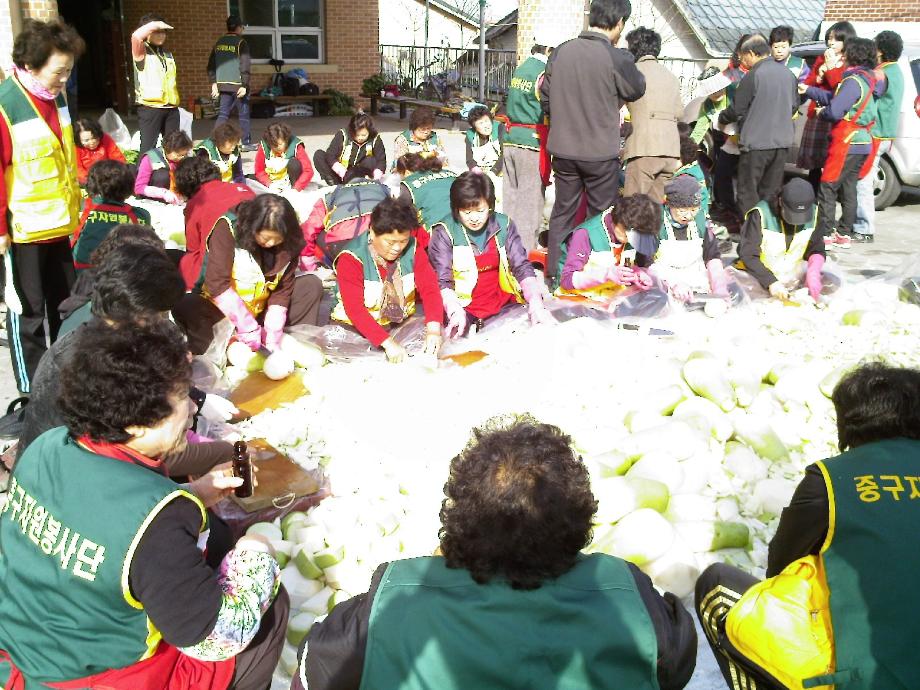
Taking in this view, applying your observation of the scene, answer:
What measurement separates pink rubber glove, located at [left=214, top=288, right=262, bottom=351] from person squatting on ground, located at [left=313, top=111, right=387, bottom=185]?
13.0 feet

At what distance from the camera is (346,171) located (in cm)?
831

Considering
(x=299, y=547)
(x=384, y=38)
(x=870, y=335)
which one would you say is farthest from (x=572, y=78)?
(x=384, y=38)

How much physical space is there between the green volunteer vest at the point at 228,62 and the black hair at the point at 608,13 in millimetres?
7172

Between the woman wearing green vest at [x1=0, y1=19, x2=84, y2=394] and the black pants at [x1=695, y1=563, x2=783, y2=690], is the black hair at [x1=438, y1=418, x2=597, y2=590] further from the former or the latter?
the woman wearing green vest at [x1=0, y1=19, x2=84, y2=394]

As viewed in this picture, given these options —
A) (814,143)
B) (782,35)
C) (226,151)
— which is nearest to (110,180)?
(226,151)

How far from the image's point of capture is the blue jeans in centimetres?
1166

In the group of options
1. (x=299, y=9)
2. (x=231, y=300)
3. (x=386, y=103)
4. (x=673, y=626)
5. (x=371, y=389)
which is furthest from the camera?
(x=386, y=103)

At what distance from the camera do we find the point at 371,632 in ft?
5.43

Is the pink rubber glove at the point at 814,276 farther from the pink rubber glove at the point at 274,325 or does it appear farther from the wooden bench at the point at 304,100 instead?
the wooden bench at the point at 304,100

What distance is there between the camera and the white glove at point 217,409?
3.71 m

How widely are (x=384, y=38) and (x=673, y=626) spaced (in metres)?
35.0

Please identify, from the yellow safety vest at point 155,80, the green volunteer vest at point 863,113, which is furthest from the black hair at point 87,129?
the green volunteer vest at point 863,113

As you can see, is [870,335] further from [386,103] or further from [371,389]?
[386,103]

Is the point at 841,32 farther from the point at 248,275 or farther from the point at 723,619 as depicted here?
the point at 723,619
